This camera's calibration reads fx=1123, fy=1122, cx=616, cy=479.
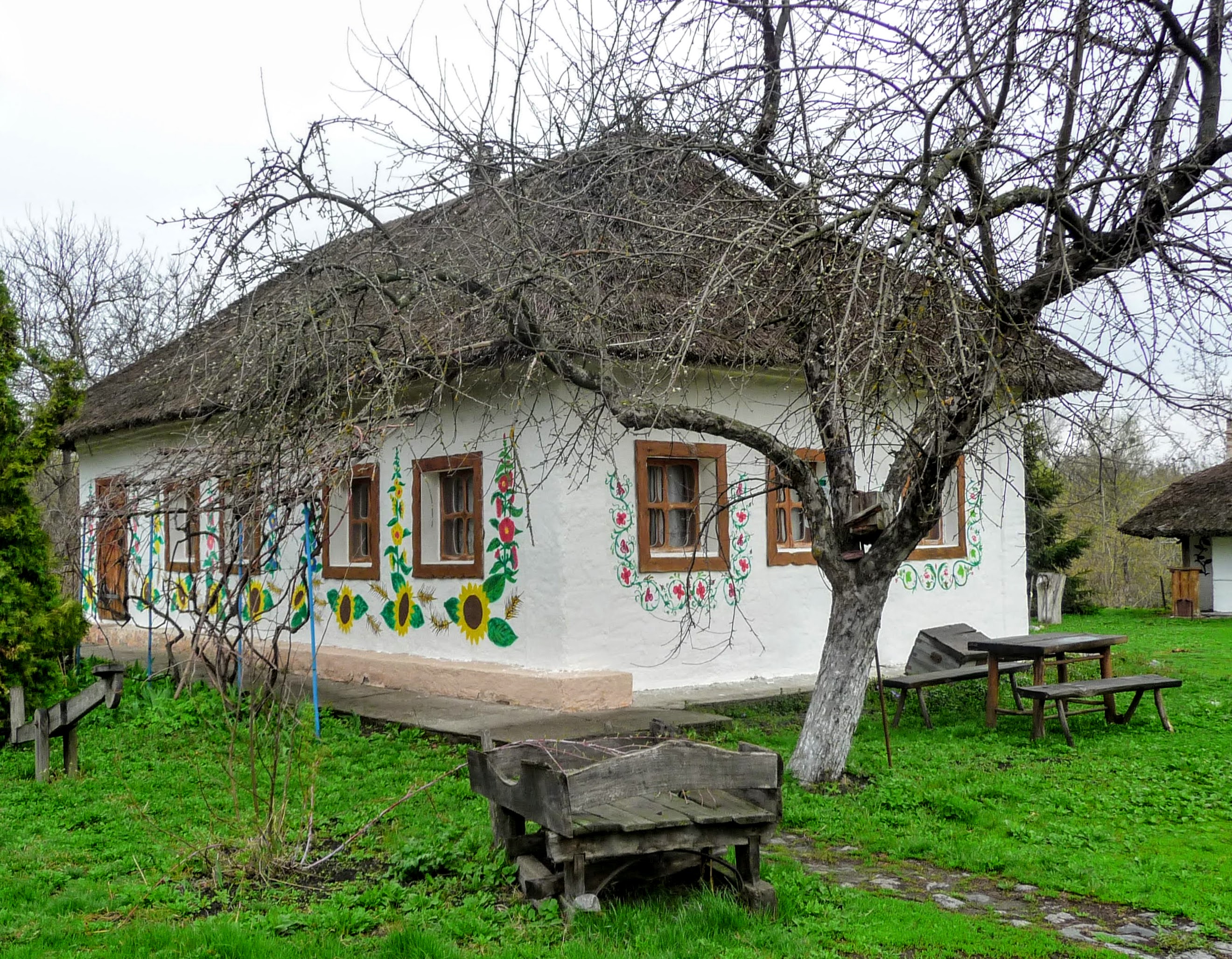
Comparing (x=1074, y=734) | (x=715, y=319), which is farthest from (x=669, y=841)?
(x=1074, y=734)

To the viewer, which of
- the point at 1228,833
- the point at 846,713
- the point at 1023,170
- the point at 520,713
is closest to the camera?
the point at 1228,833

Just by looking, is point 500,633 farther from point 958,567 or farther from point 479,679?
point 958,567

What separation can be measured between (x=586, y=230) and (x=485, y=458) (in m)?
3.41

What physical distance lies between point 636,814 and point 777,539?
6.53 meters

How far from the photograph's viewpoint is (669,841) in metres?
4.29

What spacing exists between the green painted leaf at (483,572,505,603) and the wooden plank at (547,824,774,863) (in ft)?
18.0

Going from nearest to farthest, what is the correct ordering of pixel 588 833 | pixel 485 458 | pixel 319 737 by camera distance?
pixel 588 833, pixel 319 737, pixel 485 458

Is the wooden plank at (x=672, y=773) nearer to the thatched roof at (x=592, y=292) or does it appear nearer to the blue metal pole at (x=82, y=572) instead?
the thatched roof at (x=592, y=292)

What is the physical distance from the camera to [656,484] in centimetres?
1014

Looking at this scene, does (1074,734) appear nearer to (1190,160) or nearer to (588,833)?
(1190,160)

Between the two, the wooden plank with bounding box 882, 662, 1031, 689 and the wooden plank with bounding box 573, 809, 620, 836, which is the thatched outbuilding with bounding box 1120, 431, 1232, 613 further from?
the wooden plank with bounding box 573, 809, 620, 836

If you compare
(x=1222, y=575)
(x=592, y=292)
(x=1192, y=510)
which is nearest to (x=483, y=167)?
(x=592, y=292)

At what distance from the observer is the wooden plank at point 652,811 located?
4.27 m

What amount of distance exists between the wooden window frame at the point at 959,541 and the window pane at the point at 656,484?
10.9 ft
